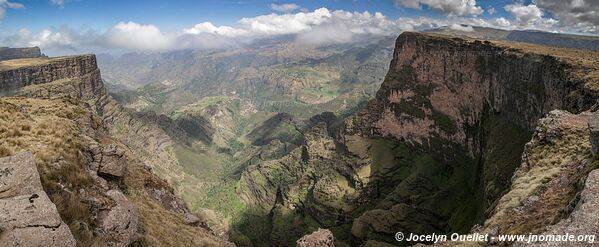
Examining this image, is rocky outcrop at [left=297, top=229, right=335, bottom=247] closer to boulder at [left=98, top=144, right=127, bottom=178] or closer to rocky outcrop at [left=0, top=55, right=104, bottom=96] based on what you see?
boulder at [left=98, top=144, right=127, bottom=178]

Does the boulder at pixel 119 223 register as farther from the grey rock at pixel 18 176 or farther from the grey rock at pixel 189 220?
the grey rock at pixel 189 220

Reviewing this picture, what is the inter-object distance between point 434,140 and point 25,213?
145144 mm

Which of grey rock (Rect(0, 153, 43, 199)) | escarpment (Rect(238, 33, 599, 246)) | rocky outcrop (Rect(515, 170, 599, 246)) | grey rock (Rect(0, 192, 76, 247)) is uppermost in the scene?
grey rock (Rect(0, 153, 43, 199))

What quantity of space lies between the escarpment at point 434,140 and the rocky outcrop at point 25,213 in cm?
6565

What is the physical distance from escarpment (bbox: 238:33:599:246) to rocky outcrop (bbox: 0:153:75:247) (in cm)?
6565

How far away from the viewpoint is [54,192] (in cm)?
2247

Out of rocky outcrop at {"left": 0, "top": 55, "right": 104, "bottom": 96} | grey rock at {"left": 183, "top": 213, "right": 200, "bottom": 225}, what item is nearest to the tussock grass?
grey rock at {"left": 183, "top": 213, "right": 200, "bottom": 225}

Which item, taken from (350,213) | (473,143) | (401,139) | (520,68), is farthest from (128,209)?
(401,139)

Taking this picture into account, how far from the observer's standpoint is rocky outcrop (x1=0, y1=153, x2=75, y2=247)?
1570 centimetres

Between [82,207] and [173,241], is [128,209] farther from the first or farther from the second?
[173,241]

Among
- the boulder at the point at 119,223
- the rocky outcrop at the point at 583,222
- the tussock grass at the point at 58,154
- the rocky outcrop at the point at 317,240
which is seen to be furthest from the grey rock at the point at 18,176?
the rocky outcrop at the point at 317,240

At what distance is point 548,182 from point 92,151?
38.2 m

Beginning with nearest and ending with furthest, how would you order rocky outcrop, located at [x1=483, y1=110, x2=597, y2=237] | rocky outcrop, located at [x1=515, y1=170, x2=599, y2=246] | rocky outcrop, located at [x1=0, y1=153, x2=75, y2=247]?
rocky outcrop, located at [x1=0, y1=153, x2=75, y2=247] < rocky outcrop, located at [x1=515, y1=170, x2=599, y2=246] < rocky outcrop, located at [x1=483, y1=110, x2=597, y2=237]

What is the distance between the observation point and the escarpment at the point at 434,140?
3349 inches
